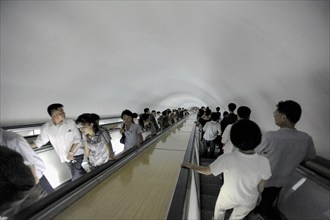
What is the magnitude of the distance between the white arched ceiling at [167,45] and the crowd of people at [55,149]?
160 cm

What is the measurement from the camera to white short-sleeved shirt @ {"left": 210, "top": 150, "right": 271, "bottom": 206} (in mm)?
2373

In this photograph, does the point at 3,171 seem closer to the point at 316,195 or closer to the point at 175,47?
the point at 316,195

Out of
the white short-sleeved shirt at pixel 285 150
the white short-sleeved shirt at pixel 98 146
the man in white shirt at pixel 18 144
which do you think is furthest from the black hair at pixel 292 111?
the man in white shirt at pixel 18 144

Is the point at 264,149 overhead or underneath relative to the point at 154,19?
underneath

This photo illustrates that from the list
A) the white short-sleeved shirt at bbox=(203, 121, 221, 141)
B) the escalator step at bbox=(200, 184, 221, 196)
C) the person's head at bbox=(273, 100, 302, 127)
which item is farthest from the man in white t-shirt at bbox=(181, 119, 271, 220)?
the white short-sleeved shirt at bbox=(203, 121, 221, 141)

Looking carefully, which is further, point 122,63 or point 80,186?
point 122,63

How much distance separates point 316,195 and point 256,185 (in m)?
1.85

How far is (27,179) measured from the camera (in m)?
1.64

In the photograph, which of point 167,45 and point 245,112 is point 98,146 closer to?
point 245,112

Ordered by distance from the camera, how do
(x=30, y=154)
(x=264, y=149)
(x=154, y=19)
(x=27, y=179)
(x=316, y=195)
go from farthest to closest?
(x=154, y=19) → (x=316, y=195) → (x=264, y=149) → (x=30, y=154) → (x=27, y=179)

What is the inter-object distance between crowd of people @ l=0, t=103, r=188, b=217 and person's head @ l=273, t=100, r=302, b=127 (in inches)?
108

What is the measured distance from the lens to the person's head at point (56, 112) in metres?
4.51

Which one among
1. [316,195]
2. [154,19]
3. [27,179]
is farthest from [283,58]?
[27,179]

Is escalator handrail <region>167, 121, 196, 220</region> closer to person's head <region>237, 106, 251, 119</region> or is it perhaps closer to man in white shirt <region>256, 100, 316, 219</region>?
man in white shirt <region>256, 100, 316, 219</region>
